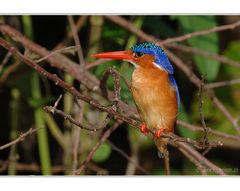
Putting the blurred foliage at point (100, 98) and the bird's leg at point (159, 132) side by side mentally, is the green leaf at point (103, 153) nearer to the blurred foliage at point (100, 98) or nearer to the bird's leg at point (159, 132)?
the blurred foliage at point (100, 98)

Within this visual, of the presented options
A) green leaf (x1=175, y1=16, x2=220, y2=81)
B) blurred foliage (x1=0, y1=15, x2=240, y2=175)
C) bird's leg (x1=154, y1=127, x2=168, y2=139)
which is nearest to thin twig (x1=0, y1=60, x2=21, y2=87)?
blurred foliage (x1=0, y1=15, x2=240, y2=175)

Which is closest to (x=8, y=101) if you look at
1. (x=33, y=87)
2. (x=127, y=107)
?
(x=33, y=87)

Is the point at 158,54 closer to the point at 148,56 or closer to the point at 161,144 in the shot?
the point at 148,56

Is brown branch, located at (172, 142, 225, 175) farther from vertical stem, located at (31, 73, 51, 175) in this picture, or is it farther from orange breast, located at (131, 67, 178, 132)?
vertical stem, located at (31, 73, 51, 175)

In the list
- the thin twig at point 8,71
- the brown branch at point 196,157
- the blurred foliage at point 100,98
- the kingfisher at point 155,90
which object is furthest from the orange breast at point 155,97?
the thin twig at point 8,71

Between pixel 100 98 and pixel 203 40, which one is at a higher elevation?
pixel 203 40

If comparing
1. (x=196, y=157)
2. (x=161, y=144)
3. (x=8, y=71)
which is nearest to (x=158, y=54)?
(x=161, y=144)

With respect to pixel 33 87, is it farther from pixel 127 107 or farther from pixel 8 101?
pixel 127 107
